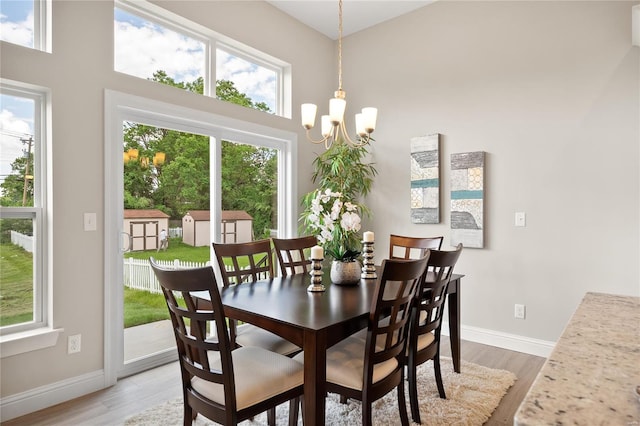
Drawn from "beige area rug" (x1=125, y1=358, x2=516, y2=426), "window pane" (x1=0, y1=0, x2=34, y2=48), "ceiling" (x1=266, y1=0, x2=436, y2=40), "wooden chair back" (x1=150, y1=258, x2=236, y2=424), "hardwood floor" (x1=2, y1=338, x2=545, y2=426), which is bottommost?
"hardwood floor" (x1=2, y1=338, x2=545, y2=426)

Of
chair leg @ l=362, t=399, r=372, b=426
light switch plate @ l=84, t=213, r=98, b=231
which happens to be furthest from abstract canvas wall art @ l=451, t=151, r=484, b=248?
light switch plate @ l=84, t=213, r=98, b=231

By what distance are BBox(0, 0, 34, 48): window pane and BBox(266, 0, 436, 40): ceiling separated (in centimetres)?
216

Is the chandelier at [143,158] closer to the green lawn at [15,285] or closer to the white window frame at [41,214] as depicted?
the white window frame at [41,214]

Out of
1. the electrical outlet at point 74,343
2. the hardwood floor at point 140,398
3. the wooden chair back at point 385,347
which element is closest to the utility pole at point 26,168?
the electrical outlet at point 74,343

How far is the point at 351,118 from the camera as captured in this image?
4527 mm

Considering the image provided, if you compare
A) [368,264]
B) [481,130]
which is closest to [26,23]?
[368,264]

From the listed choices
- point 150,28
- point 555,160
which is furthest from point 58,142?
point 555,160

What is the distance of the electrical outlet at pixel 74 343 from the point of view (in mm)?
2439

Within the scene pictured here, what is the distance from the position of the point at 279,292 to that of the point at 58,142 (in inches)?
67.7

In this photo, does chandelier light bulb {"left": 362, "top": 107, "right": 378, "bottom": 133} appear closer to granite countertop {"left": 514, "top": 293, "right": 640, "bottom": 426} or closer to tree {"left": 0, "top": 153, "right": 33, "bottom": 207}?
granite countertop {"left": 514, "top": 293, "right": 640, "bottom": 426}

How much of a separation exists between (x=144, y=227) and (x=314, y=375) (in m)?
2.03

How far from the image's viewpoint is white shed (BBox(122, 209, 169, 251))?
284cm

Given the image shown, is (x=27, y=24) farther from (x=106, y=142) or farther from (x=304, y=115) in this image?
(x=304, y=115)

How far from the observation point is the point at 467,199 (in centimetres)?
358
